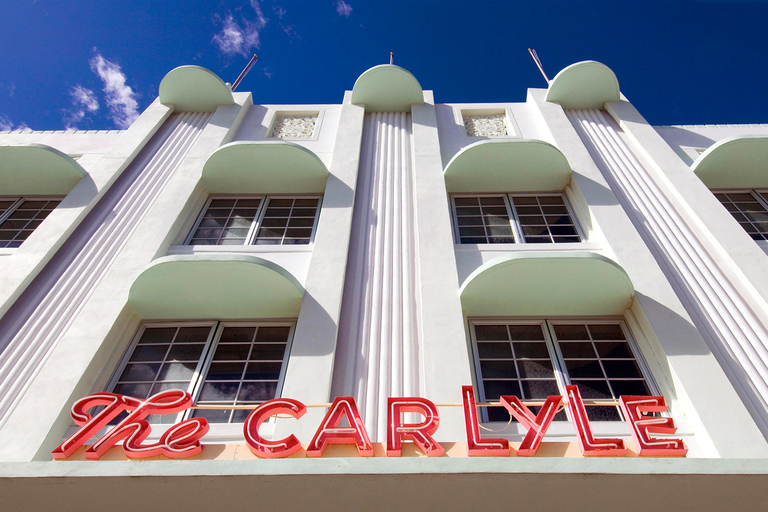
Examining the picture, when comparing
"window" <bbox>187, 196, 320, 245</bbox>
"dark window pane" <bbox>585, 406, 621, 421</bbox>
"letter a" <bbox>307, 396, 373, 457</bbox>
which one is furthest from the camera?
"window" <bbox>187, 196, 320, 245</bbox>

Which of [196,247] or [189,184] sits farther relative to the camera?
[189,184]

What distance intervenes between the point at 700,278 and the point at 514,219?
10.0 ft

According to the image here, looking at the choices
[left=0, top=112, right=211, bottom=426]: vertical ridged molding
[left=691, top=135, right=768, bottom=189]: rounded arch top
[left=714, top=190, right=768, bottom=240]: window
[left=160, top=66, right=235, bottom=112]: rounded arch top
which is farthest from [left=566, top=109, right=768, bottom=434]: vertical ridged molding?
[left=0, top=112, right=211, bottom=426]: vertical ridged molding

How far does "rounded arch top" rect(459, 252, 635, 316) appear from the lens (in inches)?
269

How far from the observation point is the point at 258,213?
9.78m

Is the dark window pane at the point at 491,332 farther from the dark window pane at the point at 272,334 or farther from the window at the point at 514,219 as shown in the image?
the dark window pane at the point at 272,334

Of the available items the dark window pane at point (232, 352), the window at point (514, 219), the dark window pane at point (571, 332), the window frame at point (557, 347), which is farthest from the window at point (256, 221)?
the dark window pane at point (571, 332)

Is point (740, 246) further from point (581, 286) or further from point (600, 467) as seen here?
point (600, 467)

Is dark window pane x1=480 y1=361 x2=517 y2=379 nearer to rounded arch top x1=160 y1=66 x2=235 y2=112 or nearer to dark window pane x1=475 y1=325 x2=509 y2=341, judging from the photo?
dark window pane x1=475 y1=325 x2=509 y2=341

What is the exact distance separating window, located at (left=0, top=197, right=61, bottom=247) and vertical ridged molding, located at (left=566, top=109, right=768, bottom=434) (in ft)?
35.0

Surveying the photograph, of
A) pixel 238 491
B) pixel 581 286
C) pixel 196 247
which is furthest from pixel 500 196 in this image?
pixel 238 491

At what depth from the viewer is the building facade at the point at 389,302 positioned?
13.5 ft

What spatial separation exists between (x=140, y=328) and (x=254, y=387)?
216 cm

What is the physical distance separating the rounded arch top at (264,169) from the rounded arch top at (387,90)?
9.86 feet
